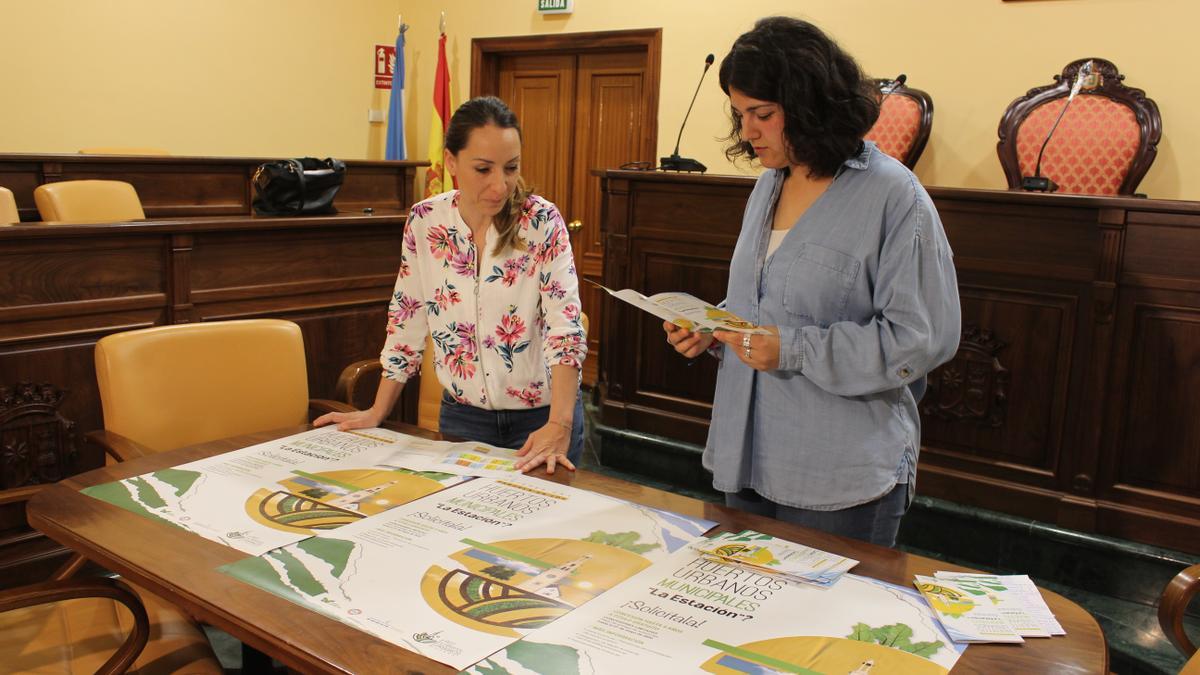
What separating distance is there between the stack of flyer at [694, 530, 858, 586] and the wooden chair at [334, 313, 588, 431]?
648 mm

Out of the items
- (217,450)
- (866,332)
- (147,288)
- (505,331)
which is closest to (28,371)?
(147,288)

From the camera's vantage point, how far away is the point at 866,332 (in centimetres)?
162

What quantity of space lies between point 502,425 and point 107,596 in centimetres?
83

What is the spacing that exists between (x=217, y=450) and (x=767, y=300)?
1.13 m

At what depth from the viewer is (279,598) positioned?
1335 mm

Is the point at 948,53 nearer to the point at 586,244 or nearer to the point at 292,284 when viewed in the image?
the point at 586,244

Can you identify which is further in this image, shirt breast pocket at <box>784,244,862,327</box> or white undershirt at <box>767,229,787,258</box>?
white undershirt at <box>767,229,787,258</box>

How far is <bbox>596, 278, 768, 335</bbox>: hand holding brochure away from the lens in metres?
1.63

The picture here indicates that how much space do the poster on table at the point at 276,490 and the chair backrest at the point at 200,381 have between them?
385 millimetres

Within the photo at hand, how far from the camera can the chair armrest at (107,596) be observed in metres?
A: 1.51

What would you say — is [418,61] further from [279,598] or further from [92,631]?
[279,598]

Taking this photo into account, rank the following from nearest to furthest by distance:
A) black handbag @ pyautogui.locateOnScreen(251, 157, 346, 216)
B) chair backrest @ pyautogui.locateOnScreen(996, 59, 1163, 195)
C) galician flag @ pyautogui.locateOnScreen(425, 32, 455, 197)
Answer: black handbag @ pyautogui.locateOnScreen(251, 157, 346, 216) < chair backrest @ pyautogui.locateOnScreen(996, 59, 1163, 195) < galician flag @ pyautogui.locateOnScreen(425, 32, 455, 197)

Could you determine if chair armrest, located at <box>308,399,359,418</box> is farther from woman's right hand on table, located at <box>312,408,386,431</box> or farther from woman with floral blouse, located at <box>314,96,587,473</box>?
woman with floral blouse, located at <box>314,96,587,473</box>

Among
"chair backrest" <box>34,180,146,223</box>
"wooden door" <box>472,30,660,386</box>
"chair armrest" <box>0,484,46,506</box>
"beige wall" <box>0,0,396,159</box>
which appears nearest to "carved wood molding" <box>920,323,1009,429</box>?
"wooden door" <box>472,30,660,386</box>
